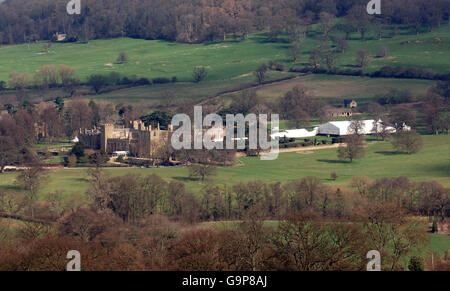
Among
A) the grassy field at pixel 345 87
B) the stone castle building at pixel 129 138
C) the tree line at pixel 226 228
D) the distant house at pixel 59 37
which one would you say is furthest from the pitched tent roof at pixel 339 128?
the distant house at pixel 59 37

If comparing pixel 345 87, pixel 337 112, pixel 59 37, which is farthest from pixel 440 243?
pixel 59 37

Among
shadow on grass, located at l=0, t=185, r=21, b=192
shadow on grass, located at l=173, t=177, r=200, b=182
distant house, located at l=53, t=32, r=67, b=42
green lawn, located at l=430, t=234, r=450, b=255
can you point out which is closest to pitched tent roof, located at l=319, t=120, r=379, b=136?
shadow on grass, located at l=173, t=177, r=200, b=182

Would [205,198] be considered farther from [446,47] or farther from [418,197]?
[446,47]

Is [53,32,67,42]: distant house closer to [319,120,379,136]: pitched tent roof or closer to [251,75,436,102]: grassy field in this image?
[251,75,436,102]: grassy field

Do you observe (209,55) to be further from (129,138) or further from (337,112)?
(129,138)

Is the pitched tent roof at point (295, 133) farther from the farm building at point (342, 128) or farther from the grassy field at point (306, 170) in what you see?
the grassy field at point (306, 170)
